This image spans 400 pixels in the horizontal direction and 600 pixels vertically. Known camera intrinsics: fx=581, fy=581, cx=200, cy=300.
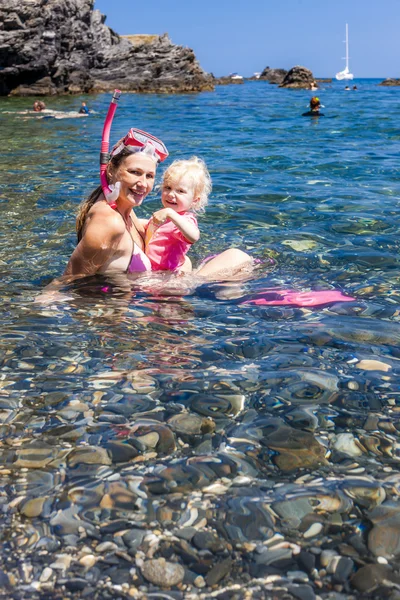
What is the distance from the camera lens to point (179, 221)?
4.95 m

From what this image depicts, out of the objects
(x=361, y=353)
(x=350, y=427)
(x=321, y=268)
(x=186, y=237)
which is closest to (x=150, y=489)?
(x=350, y=427)

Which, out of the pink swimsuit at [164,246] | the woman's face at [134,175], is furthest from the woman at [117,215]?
the pink swimsuit at [164,246]

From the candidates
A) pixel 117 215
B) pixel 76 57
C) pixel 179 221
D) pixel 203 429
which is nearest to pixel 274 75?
pixel 76 57

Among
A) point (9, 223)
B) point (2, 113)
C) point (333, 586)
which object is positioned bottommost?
point (333, 586)

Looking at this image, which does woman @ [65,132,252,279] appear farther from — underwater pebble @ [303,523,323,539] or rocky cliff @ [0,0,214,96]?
rocky cliff @ [0,0,214,96]

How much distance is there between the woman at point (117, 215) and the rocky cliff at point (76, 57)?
42.9 meters

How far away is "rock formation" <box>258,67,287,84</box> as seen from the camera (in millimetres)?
111662

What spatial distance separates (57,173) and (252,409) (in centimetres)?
Answer: 916

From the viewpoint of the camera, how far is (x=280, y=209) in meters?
8.22

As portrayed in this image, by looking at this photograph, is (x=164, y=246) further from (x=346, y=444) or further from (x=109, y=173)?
(x=346, y=444)

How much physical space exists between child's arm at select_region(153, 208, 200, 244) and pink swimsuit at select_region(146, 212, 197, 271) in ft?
0.82

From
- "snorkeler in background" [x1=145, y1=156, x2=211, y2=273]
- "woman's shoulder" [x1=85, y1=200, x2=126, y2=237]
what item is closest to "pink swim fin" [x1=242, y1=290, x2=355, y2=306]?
"snorkeler in background" [x1=145, y1=156, x2=211, y2=273]

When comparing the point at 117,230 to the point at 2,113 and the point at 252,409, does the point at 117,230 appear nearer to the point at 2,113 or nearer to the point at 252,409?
the point at 252,409

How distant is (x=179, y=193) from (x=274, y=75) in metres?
123
